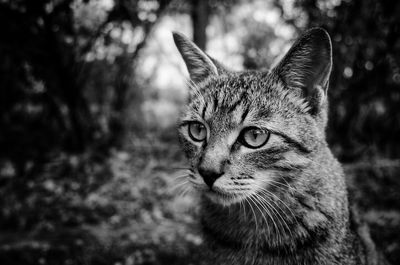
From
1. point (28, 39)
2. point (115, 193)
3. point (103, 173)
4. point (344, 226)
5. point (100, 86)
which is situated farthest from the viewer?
point (100, 86)

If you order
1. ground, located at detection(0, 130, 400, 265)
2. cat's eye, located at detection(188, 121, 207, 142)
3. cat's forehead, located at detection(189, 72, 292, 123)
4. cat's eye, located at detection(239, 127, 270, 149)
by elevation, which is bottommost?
ground, located at detection(0, 130, 400, 265)

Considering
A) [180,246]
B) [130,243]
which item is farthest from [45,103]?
[180,246]

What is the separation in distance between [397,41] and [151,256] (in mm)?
3563

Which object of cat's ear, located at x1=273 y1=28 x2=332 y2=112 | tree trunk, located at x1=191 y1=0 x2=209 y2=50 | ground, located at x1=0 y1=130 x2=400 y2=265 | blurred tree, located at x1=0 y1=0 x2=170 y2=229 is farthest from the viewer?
tree trunk, located at x1=191 y1=0 x2=209 y2=50

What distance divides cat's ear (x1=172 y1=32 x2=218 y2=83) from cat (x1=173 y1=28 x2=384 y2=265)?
1.03 ft

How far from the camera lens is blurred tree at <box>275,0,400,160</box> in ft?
11.6

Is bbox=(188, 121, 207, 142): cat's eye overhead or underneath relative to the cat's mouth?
overhead

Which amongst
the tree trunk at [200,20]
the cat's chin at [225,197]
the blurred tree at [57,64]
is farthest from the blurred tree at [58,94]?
the cat's chin at [225,197]

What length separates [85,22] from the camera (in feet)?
14.5

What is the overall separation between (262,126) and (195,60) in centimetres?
86

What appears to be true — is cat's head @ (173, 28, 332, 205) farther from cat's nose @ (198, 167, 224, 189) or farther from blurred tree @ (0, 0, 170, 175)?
blurred tree @ (0, 0, 170, 175)

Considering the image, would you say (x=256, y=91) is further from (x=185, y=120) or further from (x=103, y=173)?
(x=103, y=173)

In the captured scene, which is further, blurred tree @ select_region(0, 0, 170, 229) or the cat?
blurred tree @ select_region(0, 0, 170, 229)


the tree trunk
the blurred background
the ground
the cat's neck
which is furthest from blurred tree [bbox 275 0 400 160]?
the cat's neck
